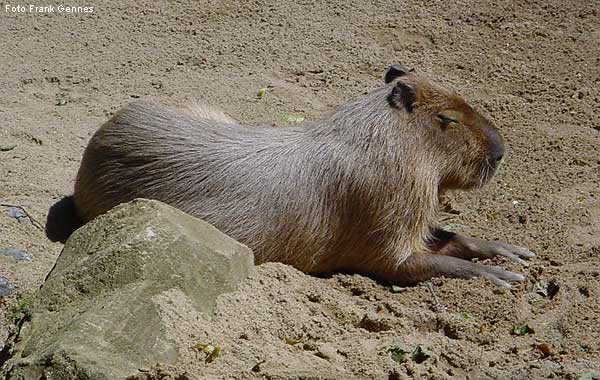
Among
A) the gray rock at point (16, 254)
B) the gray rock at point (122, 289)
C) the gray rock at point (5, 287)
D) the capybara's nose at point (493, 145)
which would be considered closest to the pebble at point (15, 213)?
the gray rock at point (16, 254)

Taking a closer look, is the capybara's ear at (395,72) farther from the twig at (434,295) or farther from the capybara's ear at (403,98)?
the twig at (434,295)

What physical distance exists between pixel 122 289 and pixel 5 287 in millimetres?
1353

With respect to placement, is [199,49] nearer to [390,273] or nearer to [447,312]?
[390,273]

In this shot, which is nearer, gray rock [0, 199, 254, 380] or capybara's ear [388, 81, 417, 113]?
gray rock [0, 199, 254, 380]

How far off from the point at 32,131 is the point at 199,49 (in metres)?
1.68

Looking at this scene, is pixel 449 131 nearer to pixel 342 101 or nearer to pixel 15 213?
pixel 342 101

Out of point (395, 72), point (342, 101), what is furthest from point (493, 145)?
point (342, 101)

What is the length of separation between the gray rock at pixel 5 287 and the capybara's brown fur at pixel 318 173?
63 centimetres

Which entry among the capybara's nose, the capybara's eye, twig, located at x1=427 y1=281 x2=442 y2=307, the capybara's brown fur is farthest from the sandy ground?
the capybara's eye

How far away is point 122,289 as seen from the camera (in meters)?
3.43

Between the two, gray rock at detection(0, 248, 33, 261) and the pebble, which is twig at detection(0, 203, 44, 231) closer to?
the pebble

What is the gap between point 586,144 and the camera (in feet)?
20.0

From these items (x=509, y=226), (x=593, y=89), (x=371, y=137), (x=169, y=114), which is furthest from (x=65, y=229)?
(x=593, y=89)

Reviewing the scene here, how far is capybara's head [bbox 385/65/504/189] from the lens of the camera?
17.3 feet
